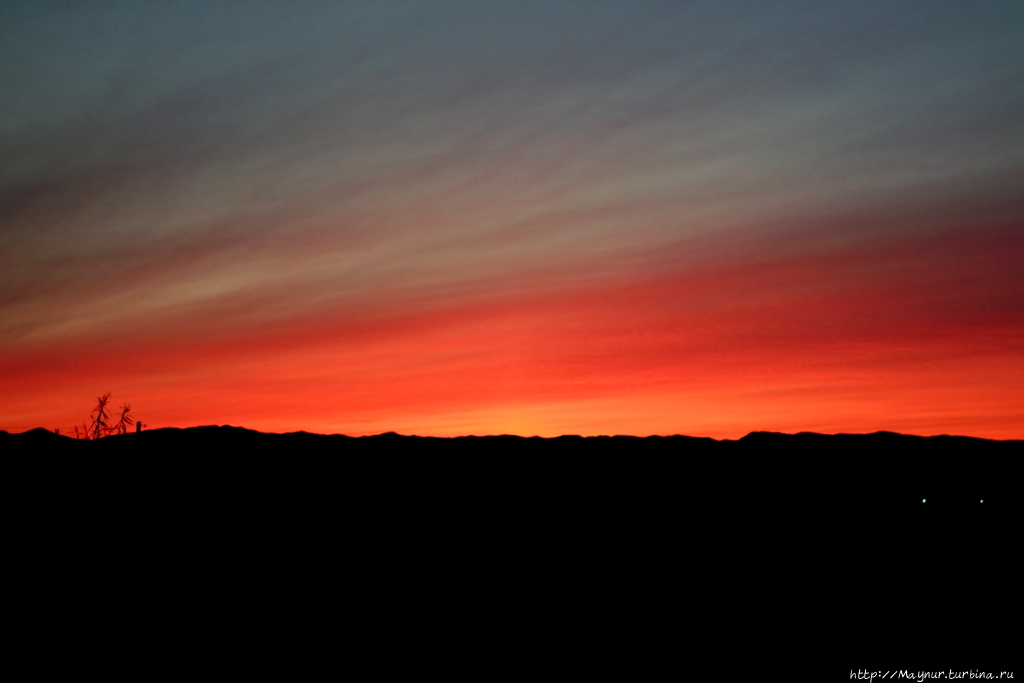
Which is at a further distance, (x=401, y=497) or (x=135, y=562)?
(x=401, y=497)

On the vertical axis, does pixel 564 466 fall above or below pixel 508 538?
above

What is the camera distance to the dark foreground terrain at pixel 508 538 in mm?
17062

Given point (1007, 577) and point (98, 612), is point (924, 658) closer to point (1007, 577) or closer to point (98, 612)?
point (1007, 577)

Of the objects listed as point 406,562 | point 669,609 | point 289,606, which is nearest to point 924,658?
point 669,609

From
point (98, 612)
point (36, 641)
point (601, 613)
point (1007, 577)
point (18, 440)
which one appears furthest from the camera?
point (18, 440)

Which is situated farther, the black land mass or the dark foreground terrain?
the black land mass

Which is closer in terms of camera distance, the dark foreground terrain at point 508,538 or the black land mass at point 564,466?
the dark foreground terrain at point 508,538

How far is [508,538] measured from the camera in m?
20.7

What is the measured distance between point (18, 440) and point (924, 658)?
21787 millimetres

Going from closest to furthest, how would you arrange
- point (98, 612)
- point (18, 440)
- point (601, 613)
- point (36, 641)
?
point (36, 641), point (98, 612), point (601, 613), point (18, 440)

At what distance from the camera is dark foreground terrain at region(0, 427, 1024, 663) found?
17062 mm

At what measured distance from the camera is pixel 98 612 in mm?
15805

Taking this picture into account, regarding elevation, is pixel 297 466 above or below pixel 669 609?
above

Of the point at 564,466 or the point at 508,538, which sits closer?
the point at 508,538
